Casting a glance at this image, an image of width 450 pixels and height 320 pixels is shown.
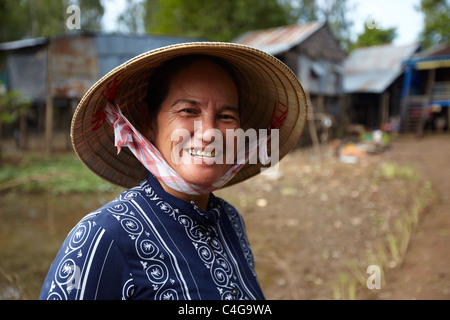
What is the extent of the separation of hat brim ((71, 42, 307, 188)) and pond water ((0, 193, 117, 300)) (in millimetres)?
1436

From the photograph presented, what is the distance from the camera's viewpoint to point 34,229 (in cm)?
486

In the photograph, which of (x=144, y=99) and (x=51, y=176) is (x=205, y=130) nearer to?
(x=144, y=99)

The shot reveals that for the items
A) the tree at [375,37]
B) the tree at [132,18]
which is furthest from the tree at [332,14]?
the tree at [132,18]

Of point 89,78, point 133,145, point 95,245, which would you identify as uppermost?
point 89,78

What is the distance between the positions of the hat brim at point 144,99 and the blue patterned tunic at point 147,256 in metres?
0.34

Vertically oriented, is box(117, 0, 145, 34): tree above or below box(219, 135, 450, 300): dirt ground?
above

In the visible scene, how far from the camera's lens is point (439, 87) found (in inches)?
574

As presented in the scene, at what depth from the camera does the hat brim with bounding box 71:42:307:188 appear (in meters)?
1.11

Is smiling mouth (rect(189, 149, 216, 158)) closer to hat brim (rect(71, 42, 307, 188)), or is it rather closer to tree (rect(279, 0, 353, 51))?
hat brim (rect(71, 42, 307, 188))

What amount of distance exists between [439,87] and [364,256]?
13.8 m

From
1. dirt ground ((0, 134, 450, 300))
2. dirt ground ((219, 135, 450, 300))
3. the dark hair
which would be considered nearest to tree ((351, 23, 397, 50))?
dirt ground ((219, 135, 450, 300))

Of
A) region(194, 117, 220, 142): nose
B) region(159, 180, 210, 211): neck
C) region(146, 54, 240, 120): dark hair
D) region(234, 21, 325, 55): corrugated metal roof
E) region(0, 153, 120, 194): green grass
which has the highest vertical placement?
region(234, 21, 325, 55): corrugated metal roof
